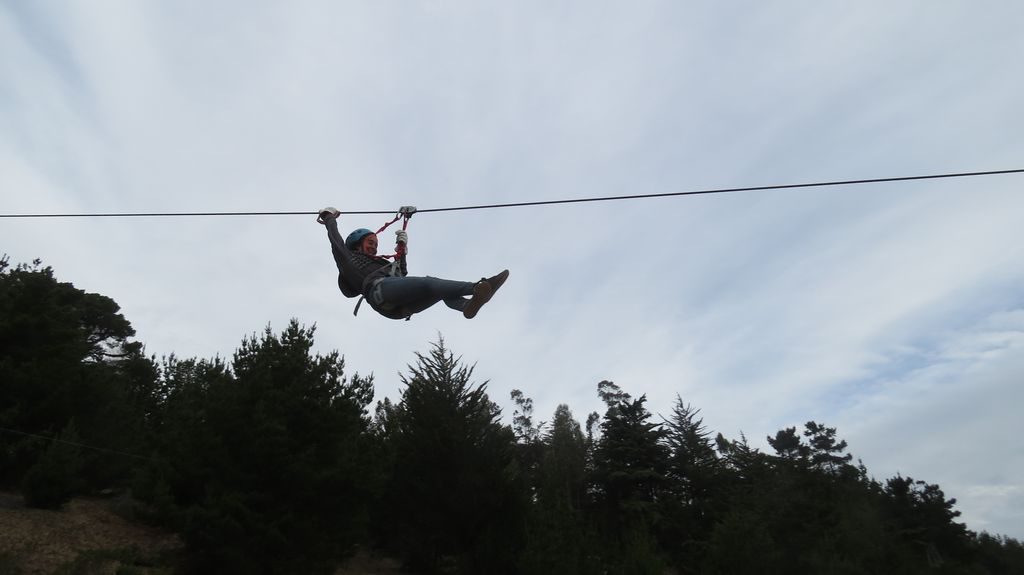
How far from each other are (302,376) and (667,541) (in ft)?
79.7

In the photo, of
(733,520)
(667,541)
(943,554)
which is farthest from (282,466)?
(943,554)

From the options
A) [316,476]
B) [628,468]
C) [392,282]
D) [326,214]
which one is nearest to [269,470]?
[316,476]

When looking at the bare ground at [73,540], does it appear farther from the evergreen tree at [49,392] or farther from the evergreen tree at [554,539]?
the evergreen tree at [554,539]

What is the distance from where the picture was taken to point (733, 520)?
22562 millimetres

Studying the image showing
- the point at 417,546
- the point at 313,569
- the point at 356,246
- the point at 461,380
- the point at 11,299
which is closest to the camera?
the point at 356,246

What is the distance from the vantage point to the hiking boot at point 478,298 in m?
6.63

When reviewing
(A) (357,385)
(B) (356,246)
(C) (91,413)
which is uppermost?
(A) (357,385)

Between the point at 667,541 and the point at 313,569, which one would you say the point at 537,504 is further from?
the point at 667,541

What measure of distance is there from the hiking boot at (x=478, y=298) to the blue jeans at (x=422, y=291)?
65 millimetres

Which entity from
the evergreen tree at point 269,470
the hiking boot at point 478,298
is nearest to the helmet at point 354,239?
the hiking boot at point 478,298

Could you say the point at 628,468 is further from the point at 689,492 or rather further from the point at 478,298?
the point at 478,298

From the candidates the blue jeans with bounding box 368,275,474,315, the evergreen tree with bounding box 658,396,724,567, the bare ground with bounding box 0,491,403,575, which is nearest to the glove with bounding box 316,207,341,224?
the blue jeans with bounding box 368,275,474,315

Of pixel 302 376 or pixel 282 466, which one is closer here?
pixel 282 466

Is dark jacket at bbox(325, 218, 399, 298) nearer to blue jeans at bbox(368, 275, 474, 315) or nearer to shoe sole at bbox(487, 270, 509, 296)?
blue jeans at bbox(368, 275, 474, 315)
